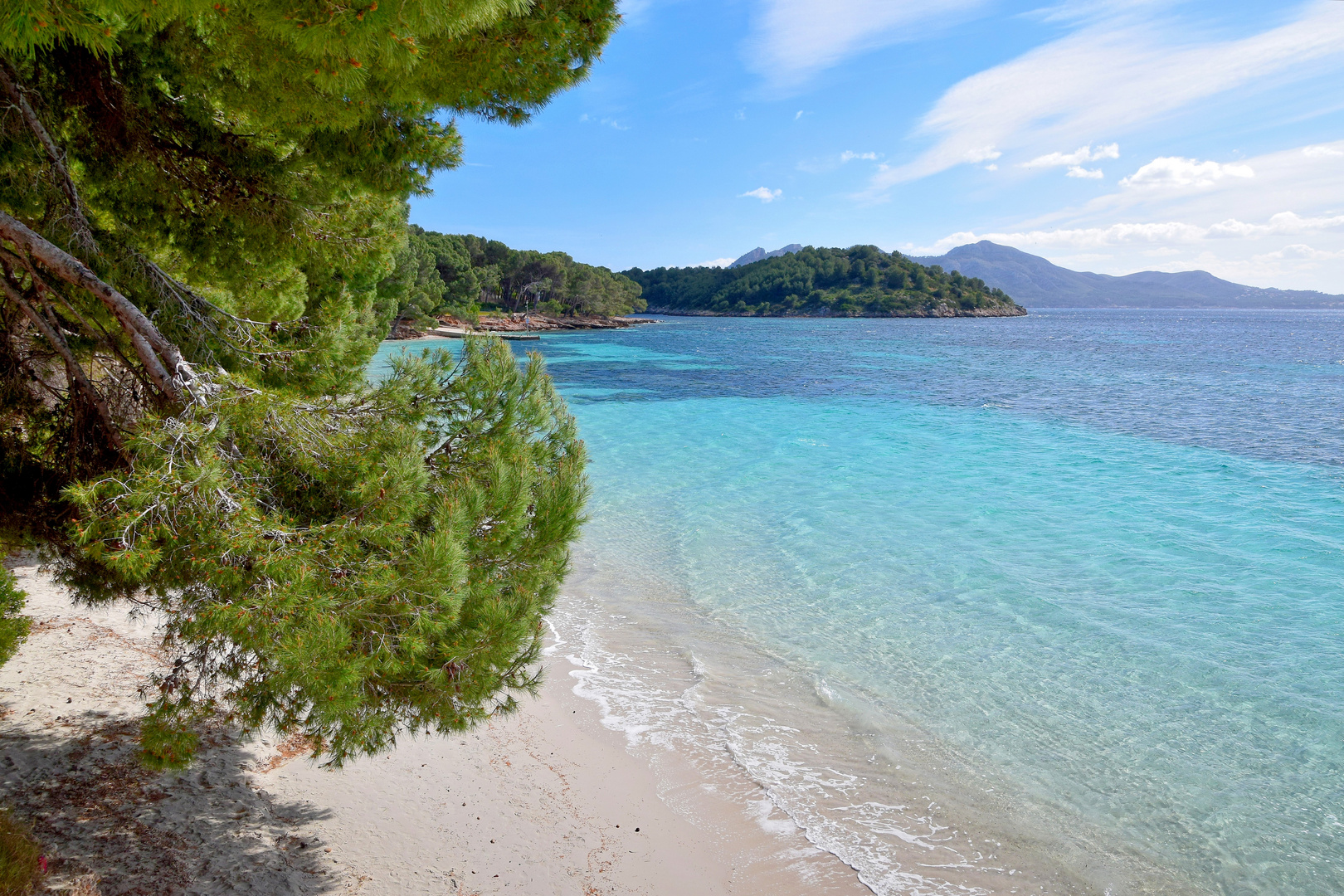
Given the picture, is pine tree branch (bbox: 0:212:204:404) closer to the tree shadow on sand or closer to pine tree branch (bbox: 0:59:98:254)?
pine tree branch (bbox: 0:59:98:254)

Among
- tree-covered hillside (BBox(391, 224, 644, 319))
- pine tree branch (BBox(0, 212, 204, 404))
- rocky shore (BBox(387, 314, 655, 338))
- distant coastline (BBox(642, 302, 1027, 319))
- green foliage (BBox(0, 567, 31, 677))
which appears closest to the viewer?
green foliage (BBox(0, 567, 31, 677))

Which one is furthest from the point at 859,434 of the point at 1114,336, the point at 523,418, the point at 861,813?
the point at 1114,336

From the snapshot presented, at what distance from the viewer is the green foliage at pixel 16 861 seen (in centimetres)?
262

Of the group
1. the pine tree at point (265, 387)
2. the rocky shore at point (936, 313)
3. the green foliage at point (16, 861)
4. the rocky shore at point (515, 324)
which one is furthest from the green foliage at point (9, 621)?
the rocky shore at point (936, 313)

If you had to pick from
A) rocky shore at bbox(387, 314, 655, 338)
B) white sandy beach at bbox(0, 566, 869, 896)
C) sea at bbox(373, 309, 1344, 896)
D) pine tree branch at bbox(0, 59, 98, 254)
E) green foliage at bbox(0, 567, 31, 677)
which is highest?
rocky shore at bbox(387, 314, 655, 338)

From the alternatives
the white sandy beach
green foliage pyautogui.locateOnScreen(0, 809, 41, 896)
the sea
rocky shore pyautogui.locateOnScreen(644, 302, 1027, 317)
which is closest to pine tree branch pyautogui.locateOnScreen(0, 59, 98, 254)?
the white sandy beach

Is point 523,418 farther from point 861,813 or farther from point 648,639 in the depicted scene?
point 648,639

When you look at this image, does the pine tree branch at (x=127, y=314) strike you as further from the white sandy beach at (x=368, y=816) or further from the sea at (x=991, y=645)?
the sea at (x=991, y=645)

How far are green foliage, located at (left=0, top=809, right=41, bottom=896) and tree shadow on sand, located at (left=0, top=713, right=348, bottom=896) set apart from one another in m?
0.29

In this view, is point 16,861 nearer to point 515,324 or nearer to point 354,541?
point 354,541

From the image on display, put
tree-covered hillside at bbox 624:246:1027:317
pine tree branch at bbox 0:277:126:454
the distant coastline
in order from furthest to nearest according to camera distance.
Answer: tree-covered hillside at bbox 624:246:1027:317, the distant coastline, pine tree branch at bbox 0:277:126:454

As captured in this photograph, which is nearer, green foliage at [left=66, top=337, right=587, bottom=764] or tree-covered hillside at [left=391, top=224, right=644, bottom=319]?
green foliage at [left=66, top=337, right=587, bottom=764]

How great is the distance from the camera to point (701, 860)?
4289 millimetres

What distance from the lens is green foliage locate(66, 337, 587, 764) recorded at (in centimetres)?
262
